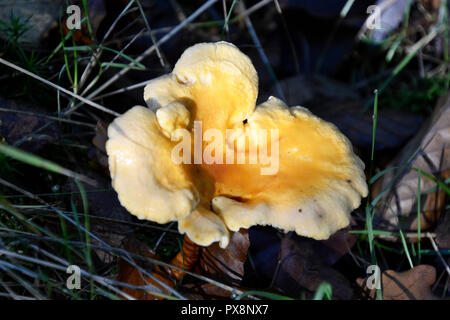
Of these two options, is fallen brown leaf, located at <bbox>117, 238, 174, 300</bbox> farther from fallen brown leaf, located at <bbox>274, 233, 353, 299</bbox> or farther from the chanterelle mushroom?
fallen brown leaf, located at <bbox>274, 233, 353, 299</bbox>

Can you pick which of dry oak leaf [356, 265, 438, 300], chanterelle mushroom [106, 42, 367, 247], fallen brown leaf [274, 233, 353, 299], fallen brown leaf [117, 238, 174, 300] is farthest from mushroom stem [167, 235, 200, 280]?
dry oak leaf [356, 265, 438, 300]

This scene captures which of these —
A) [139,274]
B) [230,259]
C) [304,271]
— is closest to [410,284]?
[304,271]

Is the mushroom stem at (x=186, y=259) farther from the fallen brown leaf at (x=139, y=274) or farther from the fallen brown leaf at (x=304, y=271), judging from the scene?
the fallen brown leaf at (x=304, y=271)

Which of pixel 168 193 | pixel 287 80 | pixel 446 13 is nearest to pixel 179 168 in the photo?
pixel 168 193

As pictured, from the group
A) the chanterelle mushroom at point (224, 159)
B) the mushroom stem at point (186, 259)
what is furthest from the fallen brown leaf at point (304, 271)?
the chanterelle mushroom at point (224, 159)
